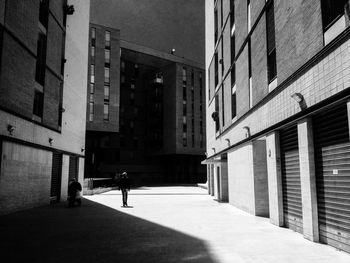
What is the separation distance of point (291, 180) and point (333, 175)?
107 inches

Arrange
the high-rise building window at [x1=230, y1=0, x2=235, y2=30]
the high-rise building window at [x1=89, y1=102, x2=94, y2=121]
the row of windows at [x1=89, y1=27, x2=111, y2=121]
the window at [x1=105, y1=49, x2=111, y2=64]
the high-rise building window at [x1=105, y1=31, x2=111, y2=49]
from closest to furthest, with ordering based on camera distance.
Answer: the high-rise building window at [x1=230, y1=0, x2=235, y2=30] < the high-rise building window at [x1=89, y1=102, x2=94, y2=121] < the row of windows at [x1=89, y1=27, x2=111, y2=121] < the window at [x1=105, y1=49, x2=111, y2=64] < the high-rise building window at [x1=105, y1=31, x2=111, y2=49]

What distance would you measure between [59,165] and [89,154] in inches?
1297

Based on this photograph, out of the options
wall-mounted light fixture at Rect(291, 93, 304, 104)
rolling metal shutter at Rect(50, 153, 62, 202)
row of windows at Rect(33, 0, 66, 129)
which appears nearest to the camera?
wall-mounted light fixture at Rect(291, 93, 304, 104)

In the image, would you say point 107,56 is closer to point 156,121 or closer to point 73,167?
point 156,121

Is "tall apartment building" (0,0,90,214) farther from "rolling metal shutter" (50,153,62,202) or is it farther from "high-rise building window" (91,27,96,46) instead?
"high-rise building window" (91,27,96,46)

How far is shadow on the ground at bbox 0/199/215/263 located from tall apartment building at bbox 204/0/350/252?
3.08 metres

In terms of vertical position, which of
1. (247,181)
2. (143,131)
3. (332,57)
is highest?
(143,131)

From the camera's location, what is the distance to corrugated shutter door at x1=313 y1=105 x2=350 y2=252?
273 inches

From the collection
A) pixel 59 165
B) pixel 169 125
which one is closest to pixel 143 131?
pixel 169 125

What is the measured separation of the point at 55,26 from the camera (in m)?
20.4

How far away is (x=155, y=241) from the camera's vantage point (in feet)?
27.8

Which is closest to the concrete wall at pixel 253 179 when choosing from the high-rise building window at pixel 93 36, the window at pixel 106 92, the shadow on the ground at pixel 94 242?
the shadow on the ground at pixel 94 242

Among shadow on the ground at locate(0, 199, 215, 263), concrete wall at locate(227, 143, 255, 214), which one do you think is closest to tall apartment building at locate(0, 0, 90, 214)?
shadow on the ground at locate(0, 199, 215, 263)

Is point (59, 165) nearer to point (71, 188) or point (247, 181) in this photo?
point (71, 188)
